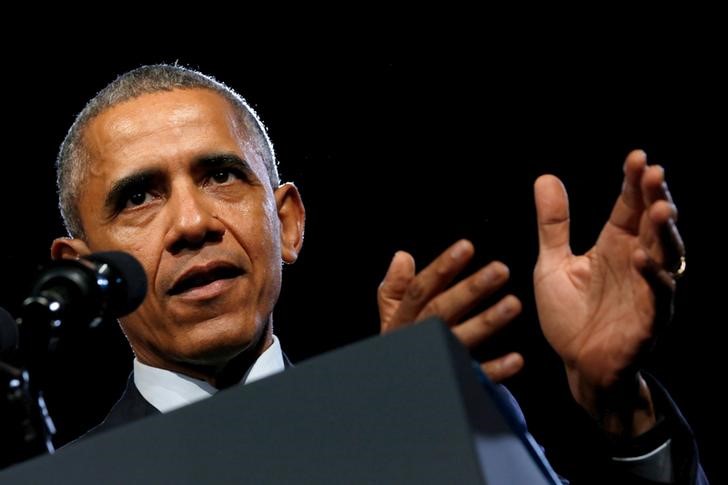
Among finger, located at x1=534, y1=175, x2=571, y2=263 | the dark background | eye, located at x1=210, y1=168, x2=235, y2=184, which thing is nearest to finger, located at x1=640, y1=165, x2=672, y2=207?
finger, located at x1=534, y1=175, x2=571, y2=263

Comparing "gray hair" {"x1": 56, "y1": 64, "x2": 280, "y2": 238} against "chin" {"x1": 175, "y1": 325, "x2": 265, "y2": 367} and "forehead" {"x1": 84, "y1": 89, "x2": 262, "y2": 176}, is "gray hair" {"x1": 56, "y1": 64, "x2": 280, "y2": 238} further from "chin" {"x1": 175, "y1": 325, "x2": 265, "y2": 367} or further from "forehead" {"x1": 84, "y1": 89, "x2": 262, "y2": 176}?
"chin" {"x1": 175, "y1": 325, "x2": 265, "y2": 367}

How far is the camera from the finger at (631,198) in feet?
3.90

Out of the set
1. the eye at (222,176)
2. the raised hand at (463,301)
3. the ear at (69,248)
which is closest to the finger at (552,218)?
the raised hand at (463,301)

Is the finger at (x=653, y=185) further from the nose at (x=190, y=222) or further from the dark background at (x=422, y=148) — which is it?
the dark background at (x=422, y=148)

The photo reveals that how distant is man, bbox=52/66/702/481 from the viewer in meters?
1.24

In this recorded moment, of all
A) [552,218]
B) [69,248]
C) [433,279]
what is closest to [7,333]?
[433,279]

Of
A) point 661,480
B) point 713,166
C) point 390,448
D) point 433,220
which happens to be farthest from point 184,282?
point 713,166

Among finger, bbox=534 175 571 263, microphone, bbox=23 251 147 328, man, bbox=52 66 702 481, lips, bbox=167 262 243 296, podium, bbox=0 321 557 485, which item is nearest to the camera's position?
podium, bbox=0 321 557 485

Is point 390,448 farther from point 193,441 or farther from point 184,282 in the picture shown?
point 184,282

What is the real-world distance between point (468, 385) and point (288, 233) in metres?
1.48

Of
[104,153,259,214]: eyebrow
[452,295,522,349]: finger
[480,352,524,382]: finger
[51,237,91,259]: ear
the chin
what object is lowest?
the chin

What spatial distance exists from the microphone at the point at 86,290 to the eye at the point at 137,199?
0.71 metres

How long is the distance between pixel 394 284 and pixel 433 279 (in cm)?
23

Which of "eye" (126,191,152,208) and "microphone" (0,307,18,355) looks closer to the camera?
"microphone" (0,307,18,355)
